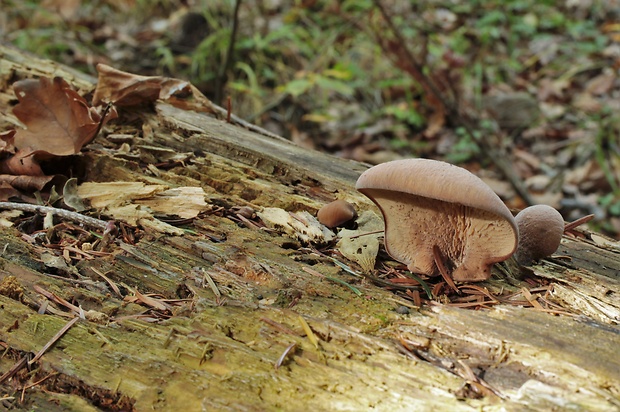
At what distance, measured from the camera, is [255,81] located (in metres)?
6.21

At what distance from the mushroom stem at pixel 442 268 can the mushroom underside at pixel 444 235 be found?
0.8 inches

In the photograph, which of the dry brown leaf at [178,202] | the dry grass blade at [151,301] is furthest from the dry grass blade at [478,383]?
the dry brown leaf at [178,202]

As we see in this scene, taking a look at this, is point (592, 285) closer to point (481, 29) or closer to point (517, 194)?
point (517, 194)

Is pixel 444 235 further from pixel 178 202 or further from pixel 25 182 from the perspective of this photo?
pixel 25 182

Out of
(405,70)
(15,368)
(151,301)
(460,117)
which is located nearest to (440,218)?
(151,301)

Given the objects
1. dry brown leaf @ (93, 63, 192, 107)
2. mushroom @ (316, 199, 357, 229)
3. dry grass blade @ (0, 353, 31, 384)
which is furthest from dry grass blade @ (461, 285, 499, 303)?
dry brown leaf @ (93, 63, 192, 107)

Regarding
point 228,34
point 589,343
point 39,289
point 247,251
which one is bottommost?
point 39,289

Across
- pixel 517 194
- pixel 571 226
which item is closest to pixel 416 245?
pixel 571 226

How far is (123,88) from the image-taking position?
295 centimetres

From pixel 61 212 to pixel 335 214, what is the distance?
1.14 m

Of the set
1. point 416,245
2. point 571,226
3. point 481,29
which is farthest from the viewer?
point 481,29

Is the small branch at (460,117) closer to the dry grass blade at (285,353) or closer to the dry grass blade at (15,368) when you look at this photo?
the dry grass blade at (285,353)

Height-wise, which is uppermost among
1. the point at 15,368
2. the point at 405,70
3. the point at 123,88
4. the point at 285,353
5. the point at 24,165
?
the point at 405,70

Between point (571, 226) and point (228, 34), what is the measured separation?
507 centimetres
